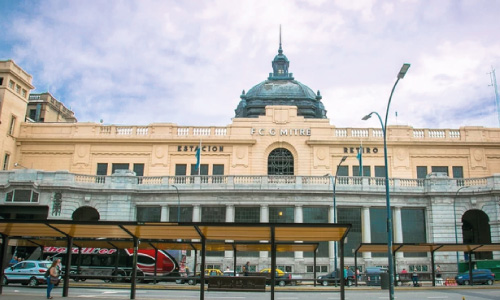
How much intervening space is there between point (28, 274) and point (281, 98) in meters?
42.0

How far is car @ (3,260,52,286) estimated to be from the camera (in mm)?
29656

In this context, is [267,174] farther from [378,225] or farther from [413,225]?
[413,225]

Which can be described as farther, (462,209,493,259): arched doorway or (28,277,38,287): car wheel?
(462,209,493,259): arched doorway

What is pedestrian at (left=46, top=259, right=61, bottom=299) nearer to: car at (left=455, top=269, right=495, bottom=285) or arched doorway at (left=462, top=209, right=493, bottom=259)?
car at (left=455, top=269, right=495, bottom=285)

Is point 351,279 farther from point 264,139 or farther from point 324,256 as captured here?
point 264,139

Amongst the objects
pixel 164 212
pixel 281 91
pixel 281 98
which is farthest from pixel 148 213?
pixel 281 91

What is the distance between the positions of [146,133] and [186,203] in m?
12.4

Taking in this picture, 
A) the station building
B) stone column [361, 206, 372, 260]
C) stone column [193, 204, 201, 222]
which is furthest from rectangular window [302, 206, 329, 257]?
stone column [193, 204, 201, 222]

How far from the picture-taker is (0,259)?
22.3 metres

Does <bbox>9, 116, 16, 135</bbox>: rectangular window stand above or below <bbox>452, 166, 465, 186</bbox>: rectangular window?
above

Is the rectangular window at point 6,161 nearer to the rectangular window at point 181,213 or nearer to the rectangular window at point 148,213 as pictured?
the rectangular window at point 148,213

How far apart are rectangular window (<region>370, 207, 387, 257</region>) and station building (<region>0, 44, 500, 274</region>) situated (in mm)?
96

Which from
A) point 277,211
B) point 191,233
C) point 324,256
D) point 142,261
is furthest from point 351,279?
point 191,233

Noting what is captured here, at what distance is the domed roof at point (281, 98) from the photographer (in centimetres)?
6334
